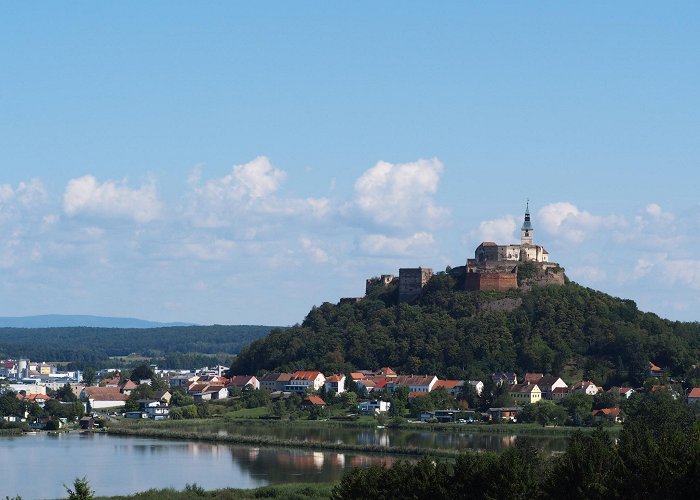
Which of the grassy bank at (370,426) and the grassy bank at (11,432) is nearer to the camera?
the grassy bank at (370,426)

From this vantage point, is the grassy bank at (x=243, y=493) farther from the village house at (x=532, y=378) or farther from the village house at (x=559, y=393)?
the village house at (x=532, y=378)

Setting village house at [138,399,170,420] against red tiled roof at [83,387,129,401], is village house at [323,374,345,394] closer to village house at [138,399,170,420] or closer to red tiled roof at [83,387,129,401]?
village house at [138,399,170,420]

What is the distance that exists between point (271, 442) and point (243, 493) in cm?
1685

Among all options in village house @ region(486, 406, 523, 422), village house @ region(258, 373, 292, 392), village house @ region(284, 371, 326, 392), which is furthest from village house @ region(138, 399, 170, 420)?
village house @ region(486, 406, 523, 422)

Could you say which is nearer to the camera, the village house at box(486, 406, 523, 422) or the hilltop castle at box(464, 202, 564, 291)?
the village house at box(486, 406, 523, 422)

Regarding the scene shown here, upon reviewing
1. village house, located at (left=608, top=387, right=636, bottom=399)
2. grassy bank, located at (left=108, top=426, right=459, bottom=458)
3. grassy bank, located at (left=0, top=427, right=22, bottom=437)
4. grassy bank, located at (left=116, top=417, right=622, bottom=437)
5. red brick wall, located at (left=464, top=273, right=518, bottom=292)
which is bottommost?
grassy bank, located at (left=0, top=427, right=22, bottom=437)

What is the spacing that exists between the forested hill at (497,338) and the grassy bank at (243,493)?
111ft

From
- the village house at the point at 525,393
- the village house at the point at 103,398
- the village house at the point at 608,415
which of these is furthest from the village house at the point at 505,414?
the village house at the point at 103,398

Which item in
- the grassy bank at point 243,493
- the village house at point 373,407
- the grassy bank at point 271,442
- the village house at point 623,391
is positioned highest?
the village house at point 623,391

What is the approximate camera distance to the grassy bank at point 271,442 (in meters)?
46.3

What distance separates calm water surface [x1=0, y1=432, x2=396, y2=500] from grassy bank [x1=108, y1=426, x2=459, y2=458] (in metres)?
0.98

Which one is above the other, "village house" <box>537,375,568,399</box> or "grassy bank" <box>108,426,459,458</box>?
"village house" <box>537,375,568,399</box>

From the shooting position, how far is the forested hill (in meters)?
69.1

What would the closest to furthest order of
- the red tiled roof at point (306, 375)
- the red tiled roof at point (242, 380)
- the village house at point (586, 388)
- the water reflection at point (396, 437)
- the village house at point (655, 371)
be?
the water reflection at point (396, 437)
the village house at point (586, 388)
the village house at point (655, 371)
the red tiled roof at point (306, 375)
the red tiled roof at point (242, 380)
